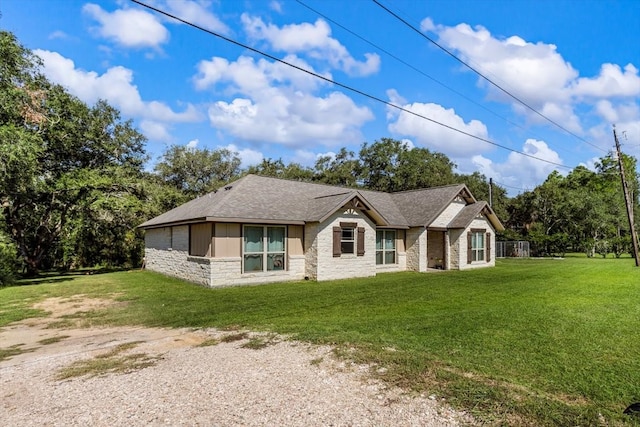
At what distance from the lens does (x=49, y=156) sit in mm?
20641

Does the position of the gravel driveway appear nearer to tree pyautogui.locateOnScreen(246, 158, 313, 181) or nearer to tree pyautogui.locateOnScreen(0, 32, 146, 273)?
tree pyautogui.locateOnScreen(0, 32, 146, 273)

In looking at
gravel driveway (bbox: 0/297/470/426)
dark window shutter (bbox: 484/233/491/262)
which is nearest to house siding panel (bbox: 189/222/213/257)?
gravel driveway (bbox: 0/297/470/426)

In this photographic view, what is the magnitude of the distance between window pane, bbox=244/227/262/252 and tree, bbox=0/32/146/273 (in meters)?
8.70

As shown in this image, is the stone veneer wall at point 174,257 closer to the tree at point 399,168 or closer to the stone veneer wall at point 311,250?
the stone veneer wall at point 311,250

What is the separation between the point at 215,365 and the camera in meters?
5.27

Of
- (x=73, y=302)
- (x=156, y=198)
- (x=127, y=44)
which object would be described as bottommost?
(x=73, y=302)

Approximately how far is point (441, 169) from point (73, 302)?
37556 millimetres

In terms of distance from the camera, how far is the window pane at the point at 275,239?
1534cm

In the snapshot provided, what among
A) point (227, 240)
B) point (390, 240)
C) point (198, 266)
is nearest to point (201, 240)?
point (198, 266)

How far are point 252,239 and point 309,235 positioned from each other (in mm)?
2493

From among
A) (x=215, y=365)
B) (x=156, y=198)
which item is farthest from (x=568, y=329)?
(x=156, y=198)

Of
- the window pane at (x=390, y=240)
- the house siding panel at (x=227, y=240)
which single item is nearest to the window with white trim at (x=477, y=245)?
the window pane at (x=390, y=240)

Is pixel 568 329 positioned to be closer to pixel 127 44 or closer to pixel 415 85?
pixel 415 85

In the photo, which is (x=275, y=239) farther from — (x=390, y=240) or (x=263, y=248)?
(x=390, y=240)
